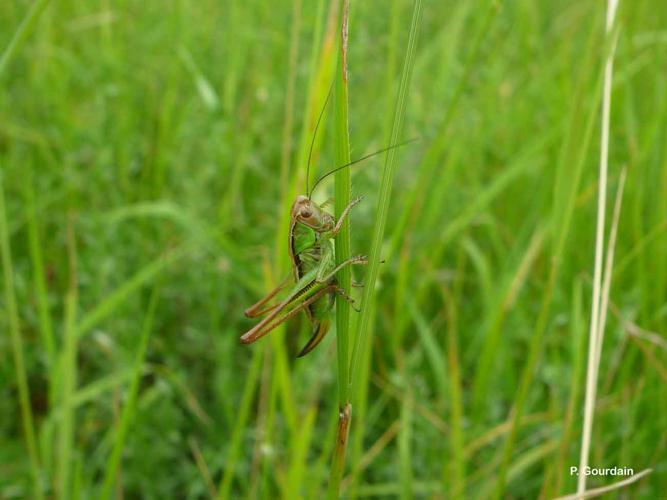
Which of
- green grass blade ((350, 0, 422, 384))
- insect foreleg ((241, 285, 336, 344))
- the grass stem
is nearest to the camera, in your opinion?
green grass blade ((350, 0, 422, 384))

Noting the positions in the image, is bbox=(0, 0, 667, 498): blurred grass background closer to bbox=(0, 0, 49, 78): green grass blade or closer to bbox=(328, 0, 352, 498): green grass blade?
bbox=(328, 0, 352, 498): green grass blade

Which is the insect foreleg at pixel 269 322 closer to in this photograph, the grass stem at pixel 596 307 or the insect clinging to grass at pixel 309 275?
the insect clinging to grass at pixel 309 275

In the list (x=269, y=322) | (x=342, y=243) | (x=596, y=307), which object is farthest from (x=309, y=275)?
(x=596, y=307)

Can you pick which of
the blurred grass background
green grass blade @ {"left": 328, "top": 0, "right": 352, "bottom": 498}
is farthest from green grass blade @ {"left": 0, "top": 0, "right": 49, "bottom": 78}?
the blurred grass background

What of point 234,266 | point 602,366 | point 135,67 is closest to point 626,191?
point 602,366

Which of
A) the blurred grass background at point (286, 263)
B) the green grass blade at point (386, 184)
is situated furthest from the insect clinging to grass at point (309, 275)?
the green grass blade at point (386, 184)

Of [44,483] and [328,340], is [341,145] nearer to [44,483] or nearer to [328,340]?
[328,340]
